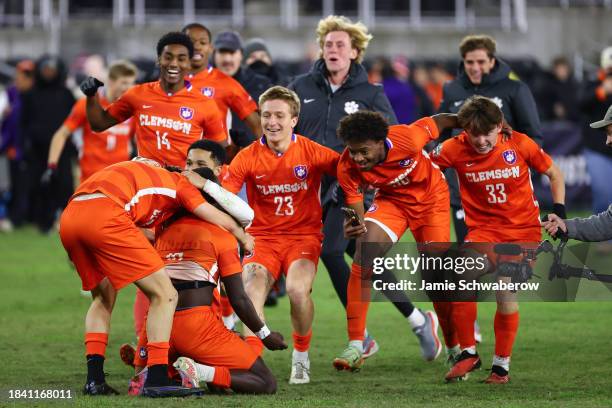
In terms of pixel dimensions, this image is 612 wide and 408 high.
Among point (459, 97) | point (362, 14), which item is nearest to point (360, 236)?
point (459, 97)

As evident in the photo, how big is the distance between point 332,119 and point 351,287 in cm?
170

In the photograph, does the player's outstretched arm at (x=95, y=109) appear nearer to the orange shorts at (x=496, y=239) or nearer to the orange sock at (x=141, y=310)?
the orange sock at (x=141, y=310)

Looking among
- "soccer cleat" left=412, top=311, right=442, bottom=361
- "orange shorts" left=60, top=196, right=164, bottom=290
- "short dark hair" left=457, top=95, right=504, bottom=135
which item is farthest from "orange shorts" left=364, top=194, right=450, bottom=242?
"orange shorts" left=60, top=196, right=164, bottom=290

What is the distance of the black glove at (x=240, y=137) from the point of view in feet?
36.8

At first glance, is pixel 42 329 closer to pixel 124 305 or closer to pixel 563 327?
pixel 124 305

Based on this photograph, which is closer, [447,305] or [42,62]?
[447,305]

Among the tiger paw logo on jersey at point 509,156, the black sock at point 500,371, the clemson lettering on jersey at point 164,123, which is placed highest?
the clemson lettering on jersey at point 164,123

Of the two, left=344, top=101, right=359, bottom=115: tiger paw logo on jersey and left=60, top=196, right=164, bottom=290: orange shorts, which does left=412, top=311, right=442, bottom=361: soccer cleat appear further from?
left=60, top=196, right=164, bottom=290: orange shorts

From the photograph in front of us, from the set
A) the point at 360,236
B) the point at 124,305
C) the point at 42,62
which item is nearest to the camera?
the point at 360,236

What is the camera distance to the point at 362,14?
2589cm

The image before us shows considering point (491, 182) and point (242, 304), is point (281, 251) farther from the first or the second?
point (491, 182)

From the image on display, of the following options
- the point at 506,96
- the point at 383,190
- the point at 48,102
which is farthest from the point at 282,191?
the point at 48,102

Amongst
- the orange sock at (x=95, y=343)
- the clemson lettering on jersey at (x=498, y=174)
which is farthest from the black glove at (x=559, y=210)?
the orange sock at (x=95, y=343)

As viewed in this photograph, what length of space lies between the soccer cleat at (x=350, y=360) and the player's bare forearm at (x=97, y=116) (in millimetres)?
2733
